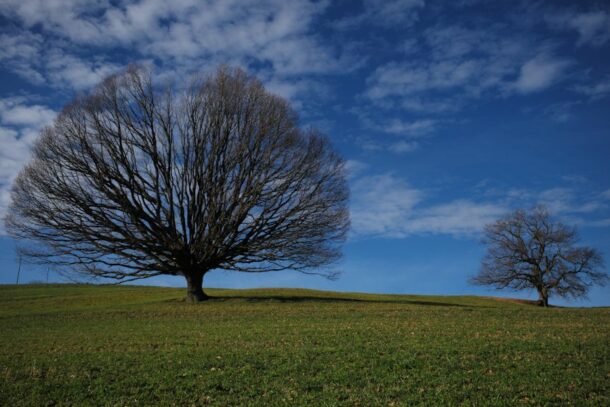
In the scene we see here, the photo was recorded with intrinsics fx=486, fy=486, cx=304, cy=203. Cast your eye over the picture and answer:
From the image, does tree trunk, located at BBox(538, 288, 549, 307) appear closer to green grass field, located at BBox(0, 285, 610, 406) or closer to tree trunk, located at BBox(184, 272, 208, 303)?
green grass field, located at BBox(0, 285, 610, 406)

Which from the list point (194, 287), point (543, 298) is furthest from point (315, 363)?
point (543, 298)

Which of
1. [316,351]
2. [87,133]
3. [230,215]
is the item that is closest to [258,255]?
[230,215]

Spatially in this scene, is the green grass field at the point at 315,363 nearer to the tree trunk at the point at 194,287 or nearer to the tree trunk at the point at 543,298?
the tree trunk at the point at 194,287

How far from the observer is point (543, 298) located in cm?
5181

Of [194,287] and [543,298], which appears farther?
[543,298]

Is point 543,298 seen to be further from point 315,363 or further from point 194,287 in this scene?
point 315,363

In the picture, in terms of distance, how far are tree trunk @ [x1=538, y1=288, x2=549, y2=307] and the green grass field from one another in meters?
30.5

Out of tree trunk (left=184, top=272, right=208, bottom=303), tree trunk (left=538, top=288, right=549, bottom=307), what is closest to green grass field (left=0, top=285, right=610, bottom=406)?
tree trunk (left=184, top=272, right=208, bottom=303)

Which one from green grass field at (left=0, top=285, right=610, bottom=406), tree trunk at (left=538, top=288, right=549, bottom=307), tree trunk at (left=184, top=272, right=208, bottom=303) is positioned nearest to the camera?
green grass field at (left=0, top=285, right=610, bottom=406)

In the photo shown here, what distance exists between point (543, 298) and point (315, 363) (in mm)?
46772

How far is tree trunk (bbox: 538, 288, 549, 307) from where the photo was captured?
170 ft

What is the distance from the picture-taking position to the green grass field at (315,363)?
1017cm

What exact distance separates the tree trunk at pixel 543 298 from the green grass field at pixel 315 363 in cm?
3047

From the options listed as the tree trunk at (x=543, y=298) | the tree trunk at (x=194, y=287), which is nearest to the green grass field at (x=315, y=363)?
the tree trunk at (x=194, y=287)
